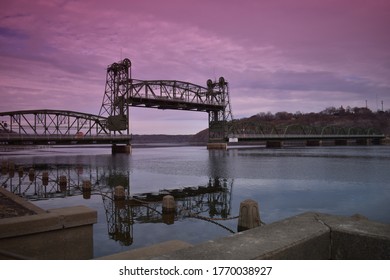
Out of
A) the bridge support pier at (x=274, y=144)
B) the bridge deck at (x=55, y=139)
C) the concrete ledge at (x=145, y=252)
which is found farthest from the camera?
the bridge support pier at (x=274, y=144)

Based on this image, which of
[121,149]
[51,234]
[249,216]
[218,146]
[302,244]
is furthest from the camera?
[218,146]

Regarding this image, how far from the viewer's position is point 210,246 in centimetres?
362

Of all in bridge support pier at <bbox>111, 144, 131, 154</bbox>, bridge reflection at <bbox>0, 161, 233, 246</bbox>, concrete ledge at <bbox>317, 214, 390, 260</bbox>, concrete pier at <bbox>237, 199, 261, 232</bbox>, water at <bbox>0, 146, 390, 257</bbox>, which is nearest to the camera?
concrete ledge at <bbox>317, 214, 390, 260</bbox>

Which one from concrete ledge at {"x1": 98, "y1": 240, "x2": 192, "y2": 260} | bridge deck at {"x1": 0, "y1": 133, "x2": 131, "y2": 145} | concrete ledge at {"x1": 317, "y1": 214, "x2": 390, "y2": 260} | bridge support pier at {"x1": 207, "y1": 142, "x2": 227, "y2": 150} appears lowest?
bridge support pier at {"x1": 207, "y1": 142, "x2": 227, "y2": 150}

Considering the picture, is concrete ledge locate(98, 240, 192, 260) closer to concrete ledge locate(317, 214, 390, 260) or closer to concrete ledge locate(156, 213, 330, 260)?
concrete ledge locate(156, 213, 330, 260)

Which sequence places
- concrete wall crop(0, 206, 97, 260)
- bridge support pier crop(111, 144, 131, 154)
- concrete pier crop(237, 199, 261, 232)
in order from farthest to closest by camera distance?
bridge support pier crop(111, 144, 131, 154) → concrete pier crop(237, 199, 261, 232) → concrete wall crop(0, 206, 97, 260)

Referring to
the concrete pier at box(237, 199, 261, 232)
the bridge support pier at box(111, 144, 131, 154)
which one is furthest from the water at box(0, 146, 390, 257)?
the bridge support pier at box(111, 144, 131, 154)

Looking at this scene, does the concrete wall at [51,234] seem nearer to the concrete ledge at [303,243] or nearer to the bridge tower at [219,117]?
the concrete ledge at [303,243]

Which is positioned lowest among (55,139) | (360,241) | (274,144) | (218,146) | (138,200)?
(274,144)

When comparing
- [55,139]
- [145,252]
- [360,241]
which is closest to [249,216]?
[145,252]

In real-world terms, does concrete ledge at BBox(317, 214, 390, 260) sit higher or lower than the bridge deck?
lower

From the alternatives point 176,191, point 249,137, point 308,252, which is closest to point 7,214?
point 308,252

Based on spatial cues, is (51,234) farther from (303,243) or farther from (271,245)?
→ (303,243)

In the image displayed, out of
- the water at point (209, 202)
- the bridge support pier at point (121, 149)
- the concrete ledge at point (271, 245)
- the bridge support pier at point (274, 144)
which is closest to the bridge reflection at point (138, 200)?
the water at point (209, 202)
